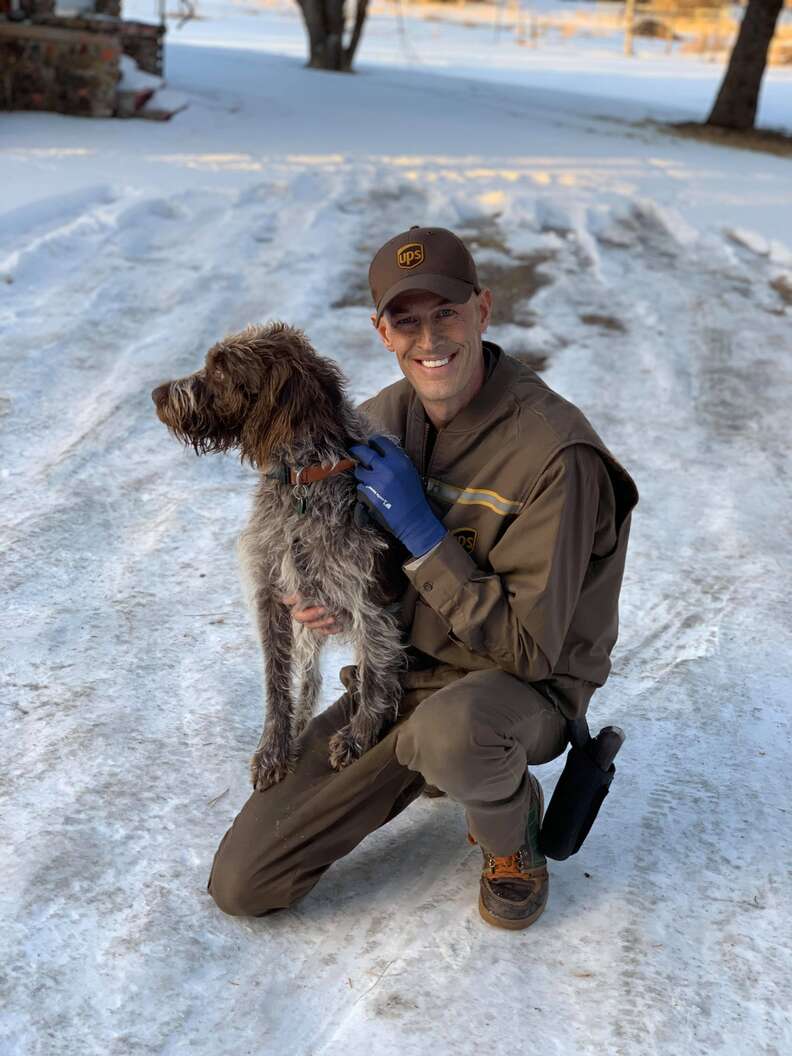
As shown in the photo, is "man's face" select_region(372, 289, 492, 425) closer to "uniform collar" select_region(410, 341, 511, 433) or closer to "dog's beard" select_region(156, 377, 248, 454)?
"uniform collar" select_region(410, 341, 511, 433)

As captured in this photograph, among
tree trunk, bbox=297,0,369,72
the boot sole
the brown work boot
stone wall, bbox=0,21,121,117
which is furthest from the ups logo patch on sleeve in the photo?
tree trunk, bbox=297,0,369,72

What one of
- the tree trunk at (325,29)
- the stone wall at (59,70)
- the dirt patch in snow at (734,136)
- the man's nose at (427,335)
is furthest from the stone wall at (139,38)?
the man's nose at (427,335)

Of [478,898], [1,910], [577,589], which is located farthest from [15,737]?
[577,589]

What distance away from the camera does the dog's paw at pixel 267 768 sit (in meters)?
3.31

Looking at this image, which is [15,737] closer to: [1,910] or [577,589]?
[1,910]

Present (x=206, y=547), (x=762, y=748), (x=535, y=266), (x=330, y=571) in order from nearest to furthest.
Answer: (x=330, y=571)
(x=762, y=748)
(x=206, y=547)
(x=535, y=266)

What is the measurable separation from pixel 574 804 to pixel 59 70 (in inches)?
429

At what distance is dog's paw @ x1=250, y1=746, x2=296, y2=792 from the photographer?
3311 millimetres

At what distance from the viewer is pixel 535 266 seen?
880cm

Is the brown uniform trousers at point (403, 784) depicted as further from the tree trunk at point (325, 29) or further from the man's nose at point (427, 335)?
the tree trunk at point (325, 29)

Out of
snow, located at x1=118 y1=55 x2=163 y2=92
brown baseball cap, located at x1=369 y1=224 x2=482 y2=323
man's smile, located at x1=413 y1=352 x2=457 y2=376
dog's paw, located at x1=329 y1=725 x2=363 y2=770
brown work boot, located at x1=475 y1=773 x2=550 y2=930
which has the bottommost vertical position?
snow, located at x1=118 y1=55 x2=163 y2=92

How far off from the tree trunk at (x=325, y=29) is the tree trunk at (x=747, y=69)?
7.61 metres

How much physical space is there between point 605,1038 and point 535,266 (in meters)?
6.91

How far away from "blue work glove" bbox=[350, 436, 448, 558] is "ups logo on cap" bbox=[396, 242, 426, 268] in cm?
48
